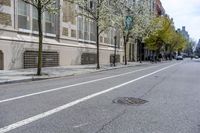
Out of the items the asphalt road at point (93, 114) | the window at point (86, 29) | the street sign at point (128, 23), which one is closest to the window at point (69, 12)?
the window at point (86, 29)

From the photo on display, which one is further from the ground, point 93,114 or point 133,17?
point 133,17

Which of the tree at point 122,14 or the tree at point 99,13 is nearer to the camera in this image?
the tree at point 99,13

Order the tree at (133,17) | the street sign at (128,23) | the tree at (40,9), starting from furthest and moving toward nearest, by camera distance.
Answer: the street sign at (128,23) < the tree at (133,17) < the tree at (40,9)

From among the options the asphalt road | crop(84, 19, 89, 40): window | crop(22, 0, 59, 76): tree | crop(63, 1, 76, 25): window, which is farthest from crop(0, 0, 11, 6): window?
crop(84, 19, 89, 40): window

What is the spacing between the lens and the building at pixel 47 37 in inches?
985

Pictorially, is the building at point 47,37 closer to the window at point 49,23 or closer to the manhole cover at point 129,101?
the window at point 49,23

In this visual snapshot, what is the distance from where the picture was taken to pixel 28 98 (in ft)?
36.9

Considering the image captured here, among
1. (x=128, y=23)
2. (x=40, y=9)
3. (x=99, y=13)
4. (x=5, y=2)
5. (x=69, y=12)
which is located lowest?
(x=40, y=9)

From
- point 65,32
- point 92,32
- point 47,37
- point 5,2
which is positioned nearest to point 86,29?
point 92,32

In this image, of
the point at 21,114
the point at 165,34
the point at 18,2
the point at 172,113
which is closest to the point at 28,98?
the point at 21,114

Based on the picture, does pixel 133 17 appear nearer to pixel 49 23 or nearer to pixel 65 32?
pixel 65 32

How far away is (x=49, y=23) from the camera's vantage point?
3238 centimetres

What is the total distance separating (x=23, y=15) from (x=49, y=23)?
4767 mm

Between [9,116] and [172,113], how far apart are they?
3.82m
